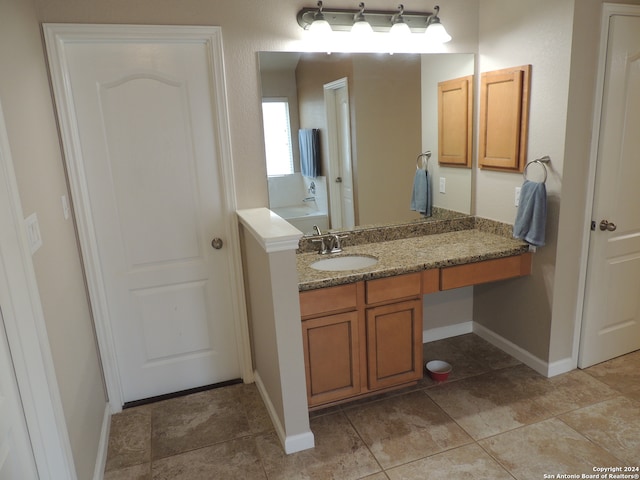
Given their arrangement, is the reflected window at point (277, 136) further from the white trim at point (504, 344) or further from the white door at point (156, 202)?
the white trim at point (504, 344)

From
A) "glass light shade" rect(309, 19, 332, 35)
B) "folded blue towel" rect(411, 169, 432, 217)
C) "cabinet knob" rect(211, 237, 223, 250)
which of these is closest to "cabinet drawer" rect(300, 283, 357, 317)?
"cabinet knob" rect(211, 237, 223, 250)

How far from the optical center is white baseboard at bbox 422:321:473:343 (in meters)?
3.13

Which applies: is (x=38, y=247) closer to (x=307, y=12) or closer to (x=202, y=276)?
(x=202, y=276)

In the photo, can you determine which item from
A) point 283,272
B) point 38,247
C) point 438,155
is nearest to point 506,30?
point 438,155

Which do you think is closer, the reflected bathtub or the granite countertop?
the granite countertop

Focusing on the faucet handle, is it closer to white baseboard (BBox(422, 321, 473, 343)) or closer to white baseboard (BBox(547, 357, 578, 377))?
white baseboard (BBox(422, 321, 473, 343))

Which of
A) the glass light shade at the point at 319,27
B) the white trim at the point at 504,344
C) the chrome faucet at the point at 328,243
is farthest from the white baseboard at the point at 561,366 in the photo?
the glass light shade at the point at 319,27

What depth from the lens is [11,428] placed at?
51.6 inches

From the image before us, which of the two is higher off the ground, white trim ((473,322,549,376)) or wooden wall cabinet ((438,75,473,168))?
wooden wall cabinet ((438,75,473,168))

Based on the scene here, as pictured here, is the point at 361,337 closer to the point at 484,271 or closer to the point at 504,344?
the point at 484,271

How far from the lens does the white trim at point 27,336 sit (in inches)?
50.8

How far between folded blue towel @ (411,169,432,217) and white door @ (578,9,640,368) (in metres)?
0.92

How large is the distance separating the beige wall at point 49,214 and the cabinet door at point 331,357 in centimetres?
99

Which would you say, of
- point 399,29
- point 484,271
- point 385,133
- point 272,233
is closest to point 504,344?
point 484,271
